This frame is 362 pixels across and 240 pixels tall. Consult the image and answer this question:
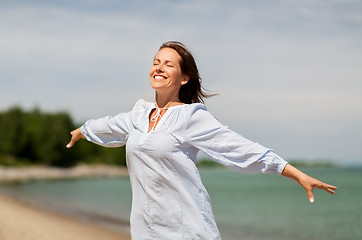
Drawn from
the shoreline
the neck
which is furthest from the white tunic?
the shoreline

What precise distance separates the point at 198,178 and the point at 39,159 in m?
53.1

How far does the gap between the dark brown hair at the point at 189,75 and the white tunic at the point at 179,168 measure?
12.0 inches

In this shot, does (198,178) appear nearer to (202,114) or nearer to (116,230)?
(202,114)

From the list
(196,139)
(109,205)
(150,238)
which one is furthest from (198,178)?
(109,205)

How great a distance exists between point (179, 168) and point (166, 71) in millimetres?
604

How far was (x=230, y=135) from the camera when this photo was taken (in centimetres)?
254

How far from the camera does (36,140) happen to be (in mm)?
52469

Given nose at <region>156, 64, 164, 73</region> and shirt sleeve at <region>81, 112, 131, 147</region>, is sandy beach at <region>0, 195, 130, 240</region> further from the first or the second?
nose at <region>156, 64, 164, 73</region>

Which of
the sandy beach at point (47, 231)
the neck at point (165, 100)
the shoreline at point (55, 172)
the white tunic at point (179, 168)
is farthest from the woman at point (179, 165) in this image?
the shoreline at point (55, 172)

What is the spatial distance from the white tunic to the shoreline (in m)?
37.9

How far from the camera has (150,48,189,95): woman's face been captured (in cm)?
276

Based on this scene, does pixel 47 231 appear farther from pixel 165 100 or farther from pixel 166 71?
pixel 166 71

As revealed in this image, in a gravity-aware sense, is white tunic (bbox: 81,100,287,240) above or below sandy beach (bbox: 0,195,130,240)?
above

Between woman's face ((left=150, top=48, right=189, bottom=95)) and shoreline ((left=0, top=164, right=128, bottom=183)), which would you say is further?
shoreline ((left=0, top=164, right=128, bottom=183))
